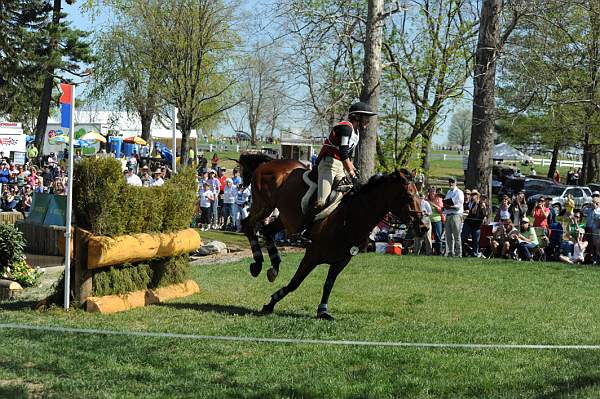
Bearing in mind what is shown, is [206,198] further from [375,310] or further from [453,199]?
[375,310]

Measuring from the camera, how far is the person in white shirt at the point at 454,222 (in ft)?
71.2

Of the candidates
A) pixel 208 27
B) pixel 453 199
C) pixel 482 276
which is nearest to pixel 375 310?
pixel 482 276

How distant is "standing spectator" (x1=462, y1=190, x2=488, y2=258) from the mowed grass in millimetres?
7353

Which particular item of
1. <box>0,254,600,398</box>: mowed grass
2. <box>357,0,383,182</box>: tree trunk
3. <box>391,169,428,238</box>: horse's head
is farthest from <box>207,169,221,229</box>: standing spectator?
<box>391,169,428,238</box>: horse's head

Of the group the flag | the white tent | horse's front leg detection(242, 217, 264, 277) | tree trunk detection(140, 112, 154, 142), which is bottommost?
horse's front leg detection(242, 217, 264, 277)

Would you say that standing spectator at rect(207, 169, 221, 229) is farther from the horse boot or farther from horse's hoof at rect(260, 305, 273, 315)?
horse's hoof at rect(260, 305, 273, 315)

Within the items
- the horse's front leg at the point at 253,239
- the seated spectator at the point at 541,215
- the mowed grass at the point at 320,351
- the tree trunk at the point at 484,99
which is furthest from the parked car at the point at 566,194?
the horse's front leg at the point at 253,239

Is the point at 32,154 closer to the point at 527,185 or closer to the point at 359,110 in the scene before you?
the point at 527,185

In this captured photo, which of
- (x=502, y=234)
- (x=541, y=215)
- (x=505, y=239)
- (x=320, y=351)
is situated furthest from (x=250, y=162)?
(x=541, y=215)

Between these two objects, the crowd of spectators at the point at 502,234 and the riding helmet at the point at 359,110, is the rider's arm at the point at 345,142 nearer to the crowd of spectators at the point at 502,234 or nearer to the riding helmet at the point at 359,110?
the riding helmet at the point at 359,110

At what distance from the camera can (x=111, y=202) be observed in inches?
450

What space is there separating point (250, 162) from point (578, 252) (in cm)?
Result: 1184

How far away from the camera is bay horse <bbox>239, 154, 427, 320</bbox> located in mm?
11008

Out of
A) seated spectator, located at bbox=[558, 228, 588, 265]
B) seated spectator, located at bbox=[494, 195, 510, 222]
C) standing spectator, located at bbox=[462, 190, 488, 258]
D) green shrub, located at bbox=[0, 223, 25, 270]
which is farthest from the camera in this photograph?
seated spectator, located at bbox=[494, 195, 510, 222]
